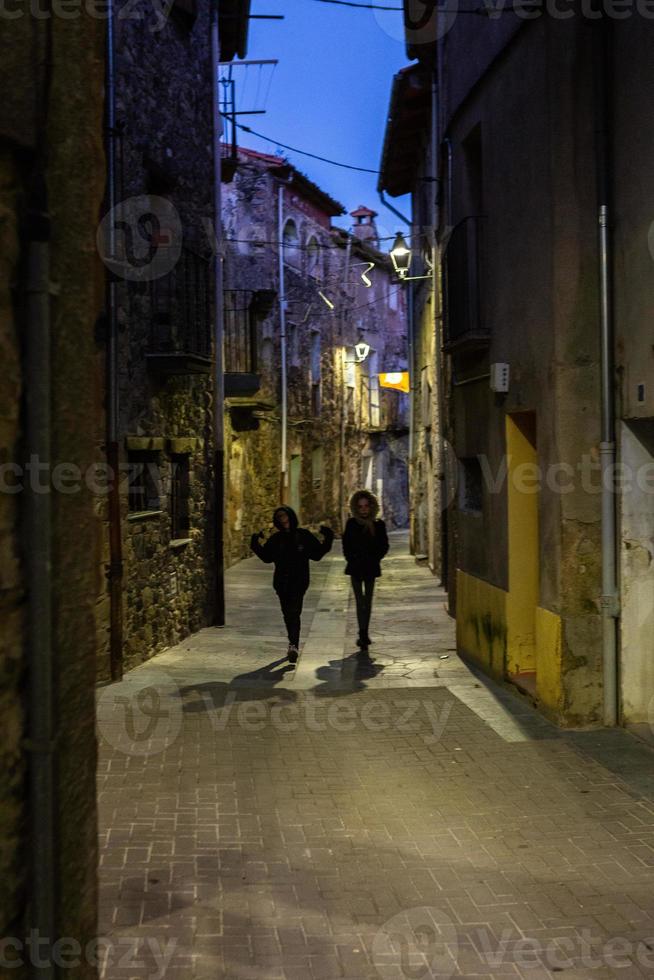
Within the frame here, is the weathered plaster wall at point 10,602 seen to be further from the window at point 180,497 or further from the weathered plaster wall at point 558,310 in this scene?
the window at point 180,497

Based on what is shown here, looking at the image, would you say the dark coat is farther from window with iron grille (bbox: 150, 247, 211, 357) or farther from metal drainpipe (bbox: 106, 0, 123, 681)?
window with iron grille (bbox: 150, 247, 211, 357)

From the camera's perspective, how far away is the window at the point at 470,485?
34.0ft

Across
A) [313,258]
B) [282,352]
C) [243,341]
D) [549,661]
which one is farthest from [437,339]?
[313,258]

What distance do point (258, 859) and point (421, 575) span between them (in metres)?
14.3

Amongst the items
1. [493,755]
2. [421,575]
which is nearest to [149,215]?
[493,755]

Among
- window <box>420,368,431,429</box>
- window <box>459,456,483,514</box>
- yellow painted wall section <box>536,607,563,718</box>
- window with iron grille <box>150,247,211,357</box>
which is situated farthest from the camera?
window <box>420,368,431,429</box>

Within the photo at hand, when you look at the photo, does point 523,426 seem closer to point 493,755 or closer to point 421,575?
point 493,755

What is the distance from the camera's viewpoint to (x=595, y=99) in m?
7.50

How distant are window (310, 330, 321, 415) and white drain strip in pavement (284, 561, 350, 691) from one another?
12353mm

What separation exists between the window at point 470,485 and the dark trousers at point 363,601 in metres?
1.37

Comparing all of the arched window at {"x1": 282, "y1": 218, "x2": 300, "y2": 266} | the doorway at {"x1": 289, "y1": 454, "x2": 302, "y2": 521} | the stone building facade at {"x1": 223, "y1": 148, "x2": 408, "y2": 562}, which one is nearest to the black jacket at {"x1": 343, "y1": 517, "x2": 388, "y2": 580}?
the stone building facade at {"x1": 223, "y1": 148, "x2": 408, "y2": 562}

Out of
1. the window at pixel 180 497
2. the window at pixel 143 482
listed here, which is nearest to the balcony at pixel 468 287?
the window at pixel 143 482

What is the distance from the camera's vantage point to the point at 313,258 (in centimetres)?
2903

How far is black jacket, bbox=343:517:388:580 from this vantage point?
433 inches
